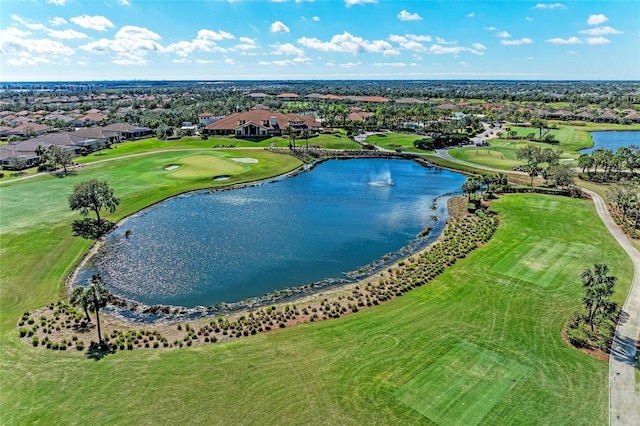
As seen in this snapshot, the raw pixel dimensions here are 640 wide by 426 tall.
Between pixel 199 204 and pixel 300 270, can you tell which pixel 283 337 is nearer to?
pixel 300 270

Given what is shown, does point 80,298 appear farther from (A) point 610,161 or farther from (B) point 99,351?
(A) point 610,161

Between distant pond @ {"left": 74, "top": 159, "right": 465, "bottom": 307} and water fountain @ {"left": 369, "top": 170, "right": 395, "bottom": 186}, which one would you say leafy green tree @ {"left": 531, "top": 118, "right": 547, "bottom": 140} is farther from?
distant pond @ {"left": 74, "top": 159, "right": 465, "bottom": 307}

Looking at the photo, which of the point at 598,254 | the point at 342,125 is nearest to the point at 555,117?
the point at 342,125

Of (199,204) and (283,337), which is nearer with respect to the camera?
(283,337)

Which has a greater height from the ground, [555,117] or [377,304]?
[555,117]

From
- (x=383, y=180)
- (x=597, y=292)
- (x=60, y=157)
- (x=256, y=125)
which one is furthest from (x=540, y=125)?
(x=60, y=157)

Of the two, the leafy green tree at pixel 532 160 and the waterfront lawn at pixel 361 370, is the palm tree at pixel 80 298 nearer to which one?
the waterfront lawn at pixel 361 370
